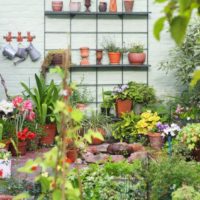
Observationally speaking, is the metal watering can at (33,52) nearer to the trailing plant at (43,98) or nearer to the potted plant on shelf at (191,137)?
the trailing plant at (43,98)

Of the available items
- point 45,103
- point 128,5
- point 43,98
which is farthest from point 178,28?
point 128,5

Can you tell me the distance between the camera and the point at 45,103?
727 cm

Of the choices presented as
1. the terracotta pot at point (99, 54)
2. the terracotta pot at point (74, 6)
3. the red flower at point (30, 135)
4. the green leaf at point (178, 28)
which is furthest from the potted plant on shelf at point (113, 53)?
the green leaf at point (178, 28)

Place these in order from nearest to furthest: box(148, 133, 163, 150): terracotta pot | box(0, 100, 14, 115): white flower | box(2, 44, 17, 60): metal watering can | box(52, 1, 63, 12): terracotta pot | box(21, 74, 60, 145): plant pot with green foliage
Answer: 1. box(0, 100, 14, 115): white flower
2. box(148, 133, 163, 150): terracotta pot
3. box(21, 74, 60, 145): plant pot with green foliage
4. box(2, 44, 17, 60): metal watering can
5. box(52, 1, 63, 12): terracotta pot

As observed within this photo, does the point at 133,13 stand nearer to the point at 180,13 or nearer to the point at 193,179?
the point at 193,179

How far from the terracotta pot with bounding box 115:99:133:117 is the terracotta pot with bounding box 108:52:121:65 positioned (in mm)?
613

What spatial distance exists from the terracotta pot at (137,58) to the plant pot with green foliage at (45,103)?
1.30 metres

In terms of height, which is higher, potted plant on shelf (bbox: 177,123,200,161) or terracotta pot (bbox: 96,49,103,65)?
terracotta pot (bbox: 96,49,103,65)

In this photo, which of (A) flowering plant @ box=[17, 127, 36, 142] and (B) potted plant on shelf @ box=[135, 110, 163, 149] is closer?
(A) flowering plant @ box=[17, 127, 36, 142]

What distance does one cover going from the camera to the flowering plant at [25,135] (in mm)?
6750

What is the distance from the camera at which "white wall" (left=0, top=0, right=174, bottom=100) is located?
8.10 m

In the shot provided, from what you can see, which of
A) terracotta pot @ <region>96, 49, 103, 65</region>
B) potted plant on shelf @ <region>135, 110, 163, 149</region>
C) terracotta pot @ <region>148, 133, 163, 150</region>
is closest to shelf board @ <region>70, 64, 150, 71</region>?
terracotta pot @ <region>96, 49, 103, 65</region>

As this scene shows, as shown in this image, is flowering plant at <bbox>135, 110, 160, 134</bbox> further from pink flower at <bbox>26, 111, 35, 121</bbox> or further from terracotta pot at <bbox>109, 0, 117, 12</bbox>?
terracotta pot at <bbox>109, 0, 117, 12</bbox>

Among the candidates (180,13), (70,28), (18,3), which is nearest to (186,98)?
(70,28)
